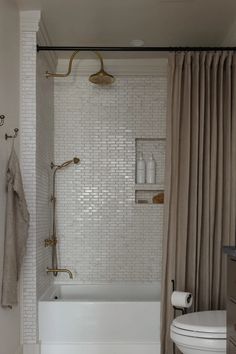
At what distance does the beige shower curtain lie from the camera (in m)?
2.97

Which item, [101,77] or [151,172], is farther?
[151,172]

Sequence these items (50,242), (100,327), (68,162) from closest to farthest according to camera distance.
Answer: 1. (100,327)
2. (50,242)
3. (68,162)

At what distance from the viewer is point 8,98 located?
2848 millimetres

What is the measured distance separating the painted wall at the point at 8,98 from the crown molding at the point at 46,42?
267mm

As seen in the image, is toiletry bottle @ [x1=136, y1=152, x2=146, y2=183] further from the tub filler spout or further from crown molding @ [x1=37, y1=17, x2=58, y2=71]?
crown molding @ [x1=37, y1=17, x2=58, y2=71]

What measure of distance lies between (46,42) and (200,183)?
1744 mm

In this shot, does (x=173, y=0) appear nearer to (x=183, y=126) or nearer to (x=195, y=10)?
(x=195, y=10)

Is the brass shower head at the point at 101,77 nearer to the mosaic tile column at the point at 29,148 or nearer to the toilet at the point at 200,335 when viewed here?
the mosaic tile column at the point at 29,148

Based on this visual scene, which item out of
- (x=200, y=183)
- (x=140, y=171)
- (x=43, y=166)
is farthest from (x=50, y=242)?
(x=200, y=183)

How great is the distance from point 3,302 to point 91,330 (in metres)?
0.91

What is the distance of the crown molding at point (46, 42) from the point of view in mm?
3312

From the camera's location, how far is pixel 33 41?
3168 mm

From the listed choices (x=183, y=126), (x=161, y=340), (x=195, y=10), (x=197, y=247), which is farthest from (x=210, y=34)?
(x=161, y=340)

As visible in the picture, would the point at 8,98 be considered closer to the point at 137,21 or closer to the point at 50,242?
the point at 137,21
